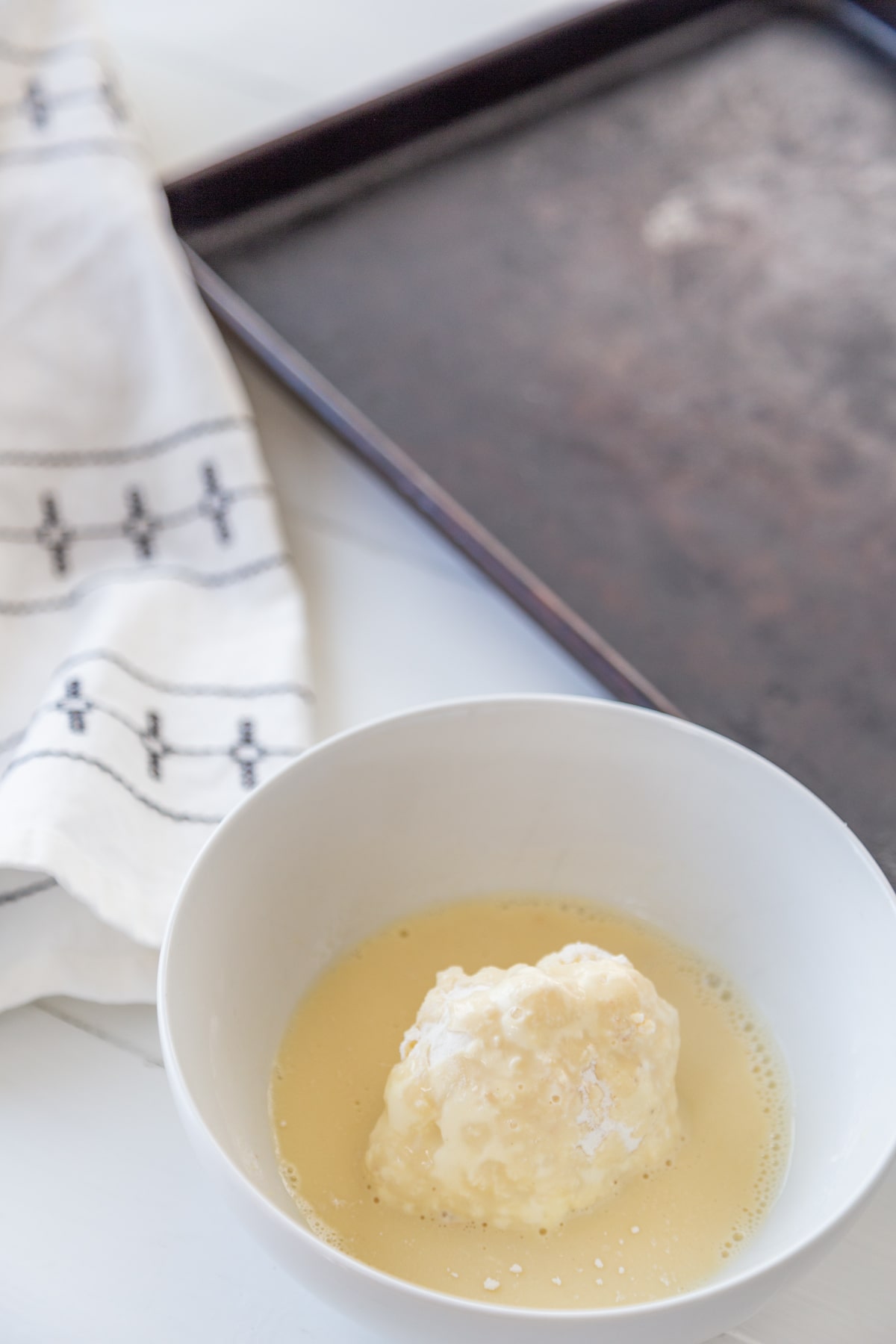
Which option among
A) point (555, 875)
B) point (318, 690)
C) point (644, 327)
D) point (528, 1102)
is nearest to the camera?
point (528, 1102)

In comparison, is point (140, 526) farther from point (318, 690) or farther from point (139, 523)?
point (318, 690)

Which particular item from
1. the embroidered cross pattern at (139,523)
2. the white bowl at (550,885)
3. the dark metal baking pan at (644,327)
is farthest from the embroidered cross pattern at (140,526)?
the white bowl at (550,885)

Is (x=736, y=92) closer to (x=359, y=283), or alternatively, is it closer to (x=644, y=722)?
(x=359, y=283)

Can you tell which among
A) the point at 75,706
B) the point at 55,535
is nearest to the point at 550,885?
the point at 75,706

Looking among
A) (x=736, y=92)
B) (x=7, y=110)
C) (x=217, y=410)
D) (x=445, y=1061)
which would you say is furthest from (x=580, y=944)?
(x=736, y=92)

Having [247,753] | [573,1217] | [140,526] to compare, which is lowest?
[573,1217]

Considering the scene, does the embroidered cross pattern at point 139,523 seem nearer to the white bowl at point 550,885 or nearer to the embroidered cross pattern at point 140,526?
the embroidered cross pattern at point 140,526

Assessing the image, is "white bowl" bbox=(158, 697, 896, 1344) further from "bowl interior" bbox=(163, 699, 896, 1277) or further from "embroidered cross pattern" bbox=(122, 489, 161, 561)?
"embroidered cross pattern" bbox=(122, 489, 161, 561)
